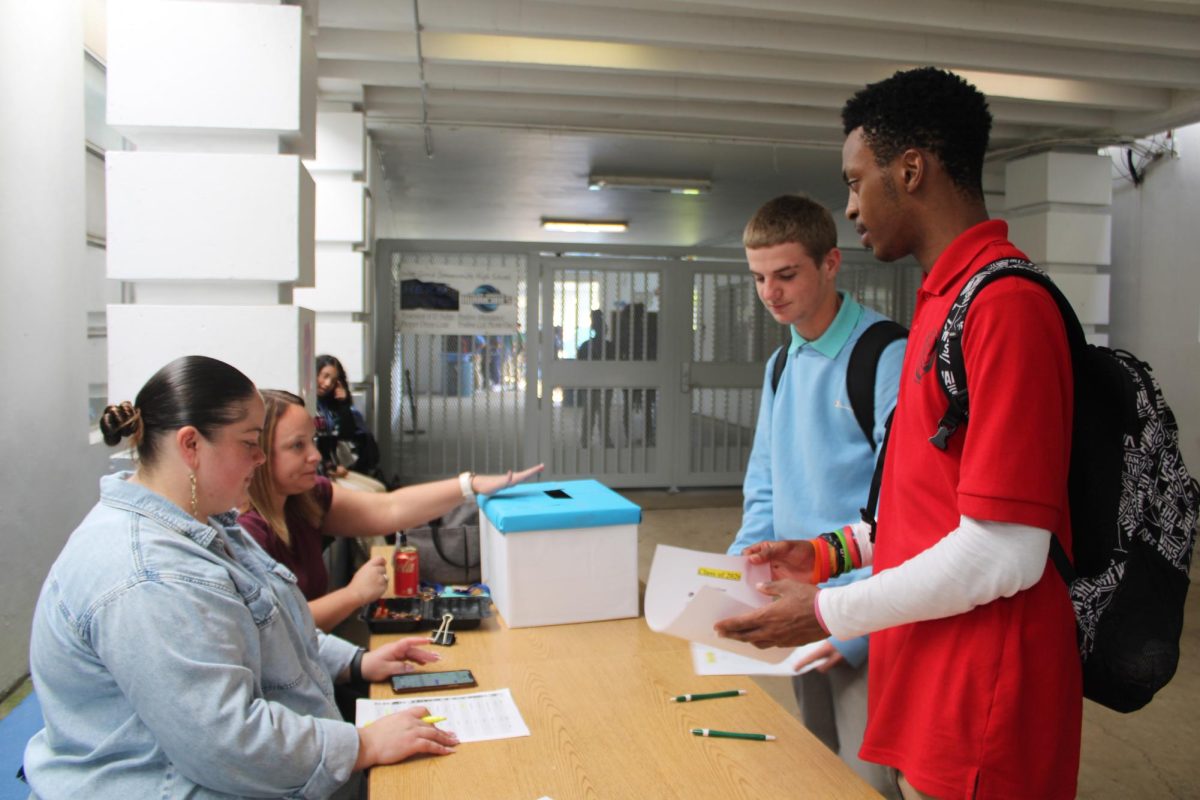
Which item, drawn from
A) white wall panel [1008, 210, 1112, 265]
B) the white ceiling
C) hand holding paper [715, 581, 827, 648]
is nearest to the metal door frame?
the white ceiling

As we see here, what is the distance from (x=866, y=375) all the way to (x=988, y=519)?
820 millimetres

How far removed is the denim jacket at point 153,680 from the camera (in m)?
1.24

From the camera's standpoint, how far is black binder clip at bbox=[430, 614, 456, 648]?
1.98 m

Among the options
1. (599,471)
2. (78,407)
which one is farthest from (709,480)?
(78,407)

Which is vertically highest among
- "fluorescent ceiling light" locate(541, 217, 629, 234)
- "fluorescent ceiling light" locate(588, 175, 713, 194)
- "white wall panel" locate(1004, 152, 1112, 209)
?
"fluorescent ceiling light" locate(541, 217, 629, 234)

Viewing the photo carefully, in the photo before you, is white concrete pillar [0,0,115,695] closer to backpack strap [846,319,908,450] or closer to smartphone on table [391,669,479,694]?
smartphone on table [391,669,479,694]

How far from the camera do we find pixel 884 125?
129cm

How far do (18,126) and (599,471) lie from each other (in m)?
5.17

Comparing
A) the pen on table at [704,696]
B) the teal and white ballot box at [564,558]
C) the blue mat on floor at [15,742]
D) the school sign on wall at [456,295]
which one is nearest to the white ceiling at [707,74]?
the school sign on wall at [456,295]

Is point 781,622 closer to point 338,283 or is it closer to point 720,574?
point 720,574

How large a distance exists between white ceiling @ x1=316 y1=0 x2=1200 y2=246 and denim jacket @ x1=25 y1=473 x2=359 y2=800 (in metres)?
4.05

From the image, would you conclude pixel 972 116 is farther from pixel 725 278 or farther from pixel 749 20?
pixel 725 278

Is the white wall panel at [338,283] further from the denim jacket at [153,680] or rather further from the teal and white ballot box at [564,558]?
the denim jacket at [153,680]

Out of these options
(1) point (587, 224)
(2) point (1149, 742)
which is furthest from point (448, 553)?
(1) point (587, 224)
